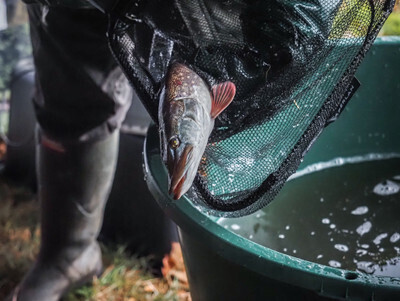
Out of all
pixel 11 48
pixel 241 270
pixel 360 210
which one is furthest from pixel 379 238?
pixel 11 48

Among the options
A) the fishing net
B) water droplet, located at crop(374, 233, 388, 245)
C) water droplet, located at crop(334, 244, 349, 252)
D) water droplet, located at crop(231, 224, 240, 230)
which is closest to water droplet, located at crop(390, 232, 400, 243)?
water droplet, located at crop(374, 233, 388, 245)

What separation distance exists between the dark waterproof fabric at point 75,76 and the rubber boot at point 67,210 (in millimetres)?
79

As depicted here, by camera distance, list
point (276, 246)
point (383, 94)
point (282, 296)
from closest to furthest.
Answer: point (282, 296)
point (276, 246)
point (383, 94)

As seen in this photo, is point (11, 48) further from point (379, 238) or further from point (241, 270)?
point (241, 270)

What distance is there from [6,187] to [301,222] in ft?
4.93

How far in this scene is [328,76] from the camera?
4.66ft

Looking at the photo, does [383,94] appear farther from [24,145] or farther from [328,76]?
[24,145]

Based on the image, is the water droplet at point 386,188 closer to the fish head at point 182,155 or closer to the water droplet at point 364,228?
the water droplet at point 364,228

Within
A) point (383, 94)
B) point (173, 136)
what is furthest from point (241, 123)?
point (383, 94)

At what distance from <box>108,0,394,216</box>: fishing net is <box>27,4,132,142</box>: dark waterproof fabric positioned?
1.57ft

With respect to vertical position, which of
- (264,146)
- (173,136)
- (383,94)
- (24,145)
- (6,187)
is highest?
(173,136)

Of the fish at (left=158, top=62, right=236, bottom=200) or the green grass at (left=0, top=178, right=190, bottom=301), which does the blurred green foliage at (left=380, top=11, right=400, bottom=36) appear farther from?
the fish at (left=158, top=62, right=236, bottom=200)

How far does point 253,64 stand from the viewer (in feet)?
4.49

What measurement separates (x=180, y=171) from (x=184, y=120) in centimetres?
9
